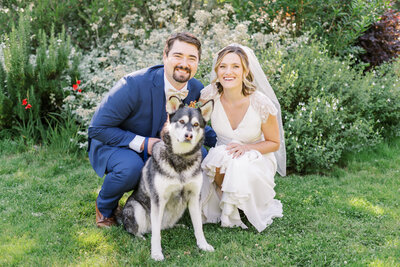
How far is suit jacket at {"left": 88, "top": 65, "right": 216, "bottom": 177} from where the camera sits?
3500 millimetres

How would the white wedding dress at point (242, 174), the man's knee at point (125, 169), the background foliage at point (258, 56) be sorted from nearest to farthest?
the man's knee at point (125, 169) < the white wedding dress at point (242, 174) < the background foliage at point (258, 56)

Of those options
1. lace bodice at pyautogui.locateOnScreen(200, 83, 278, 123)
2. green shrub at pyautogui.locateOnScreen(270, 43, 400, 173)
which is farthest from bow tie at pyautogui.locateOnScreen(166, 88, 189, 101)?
green shrub at pyautogui.locateOnScreen(270, 43, 400, 173)

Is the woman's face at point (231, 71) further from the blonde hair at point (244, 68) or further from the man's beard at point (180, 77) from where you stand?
the man's beard at point (180, 77)

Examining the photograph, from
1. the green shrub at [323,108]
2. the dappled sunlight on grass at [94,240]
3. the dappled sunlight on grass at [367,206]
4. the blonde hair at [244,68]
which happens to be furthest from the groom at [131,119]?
the dappled sunlight on grass at [367,206]

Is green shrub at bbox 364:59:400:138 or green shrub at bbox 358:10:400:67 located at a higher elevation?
green shrub at bbox 358:10:400:67

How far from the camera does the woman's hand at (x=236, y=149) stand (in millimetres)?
3513

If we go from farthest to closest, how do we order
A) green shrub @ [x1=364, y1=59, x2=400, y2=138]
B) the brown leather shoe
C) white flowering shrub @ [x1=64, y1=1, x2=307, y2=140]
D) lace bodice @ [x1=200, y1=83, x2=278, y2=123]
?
green shrub @ [x1=364, y1=59, x2=400, y2=138] → white flowering shrub @ [x1=64, y1=1, x2=307, y2=140] → lace bodice @ [x1=200, y1=83, x2=278, y2=123] → the brown leather shoe

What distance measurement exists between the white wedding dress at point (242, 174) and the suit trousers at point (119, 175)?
703mm

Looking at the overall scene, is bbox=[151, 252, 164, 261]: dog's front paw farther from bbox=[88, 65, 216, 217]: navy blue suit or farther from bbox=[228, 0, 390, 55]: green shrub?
bbox=[228, 0, 390, 55]: green shrub

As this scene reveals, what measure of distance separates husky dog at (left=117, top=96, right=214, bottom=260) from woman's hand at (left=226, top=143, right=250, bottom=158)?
19.0 inches

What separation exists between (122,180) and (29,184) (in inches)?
75.1

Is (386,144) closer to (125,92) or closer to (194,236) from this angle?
(194,236)


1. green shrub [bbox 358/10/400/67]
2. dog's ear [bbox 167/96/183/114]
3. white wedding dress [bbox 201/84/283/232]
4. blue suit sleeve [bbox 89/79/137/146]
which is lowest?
white wedding dress [bbox 201/84/283/232]

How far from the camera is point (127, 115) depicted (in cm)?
359
